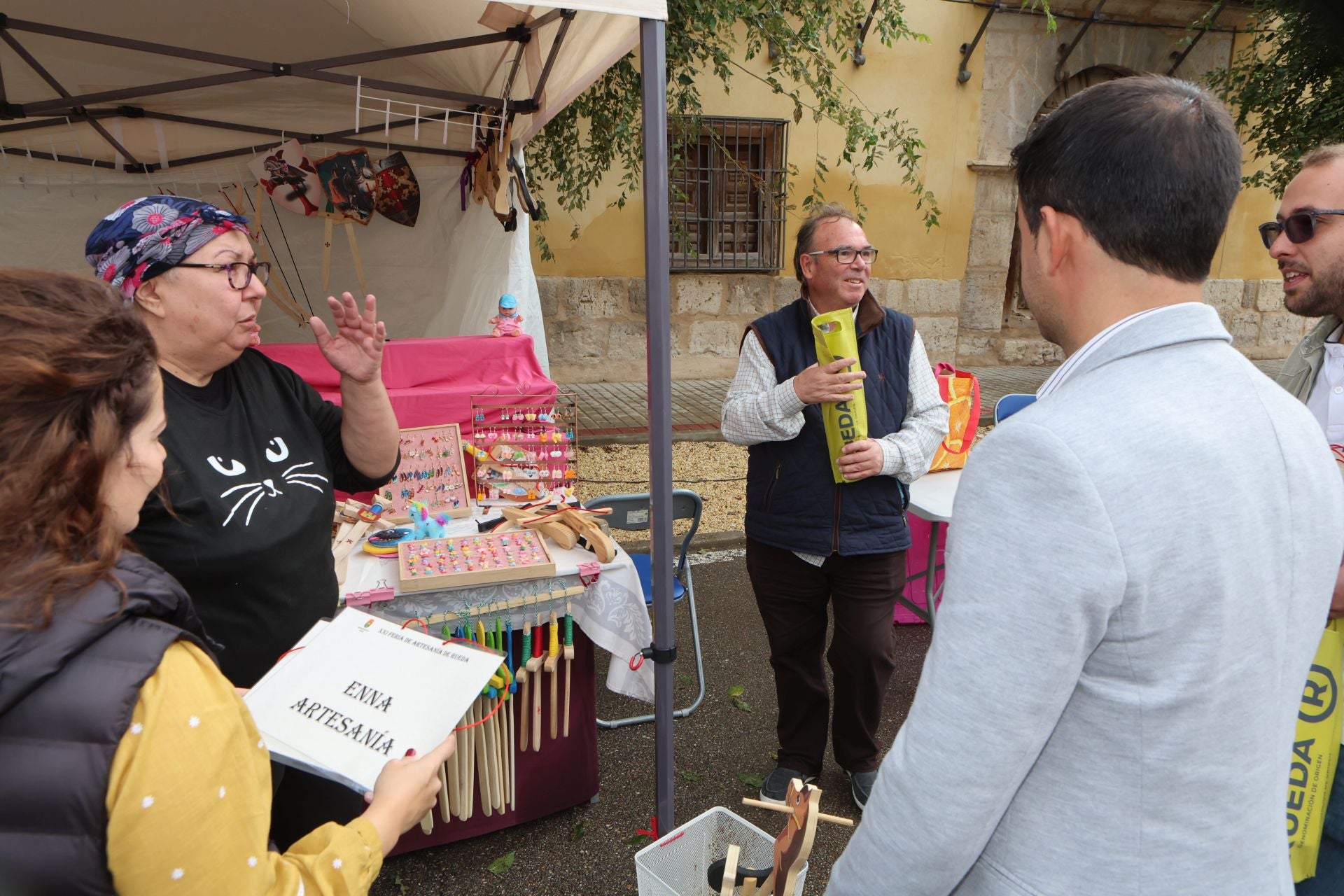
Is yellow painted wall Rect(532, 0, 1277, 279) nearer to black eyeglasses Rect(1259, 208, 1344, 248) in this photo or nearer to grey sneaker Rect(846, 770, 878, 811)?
grey sneaker Rect(846, 770, 878, 811)

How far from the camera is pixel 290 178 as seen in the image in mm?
4391

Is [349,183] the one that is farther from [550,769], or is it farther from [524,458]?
[550,769]

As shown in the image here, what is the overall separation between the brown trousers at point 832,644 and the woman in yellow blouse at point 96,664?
1829 mm

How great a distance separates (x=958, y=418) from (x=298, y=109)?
3740 millimetres

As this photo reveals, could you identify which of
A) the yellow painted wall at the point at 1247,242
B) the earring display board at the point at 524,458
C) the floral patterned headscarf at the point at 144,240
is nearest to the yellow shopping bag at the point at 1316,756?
the earring display board at the point at 524,458

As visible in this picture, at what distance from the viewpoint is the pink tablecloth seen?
3309mm

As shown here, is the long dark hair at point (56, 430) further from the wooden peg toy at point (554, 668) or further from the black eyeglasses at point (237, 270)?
the wooden peg toy at point (554, 668)

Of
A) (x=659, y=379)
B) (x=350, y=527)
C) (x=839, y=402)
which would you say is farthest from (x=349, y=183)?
(x=839, y=402)

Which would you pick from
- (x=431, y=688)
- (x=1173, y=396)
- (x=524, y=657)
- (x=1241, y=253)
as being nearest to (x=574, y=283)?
(x=524, y=657)

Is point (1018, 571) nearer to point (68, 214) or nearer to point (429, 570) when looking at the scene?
point (429, 570)

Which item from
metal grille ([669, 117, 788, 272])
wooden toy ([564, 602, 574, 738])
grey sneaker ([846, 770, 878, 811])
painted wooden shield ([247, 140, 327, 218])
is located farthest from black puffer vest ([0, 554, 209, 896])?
metal grille ([669, 117, 788, 272])

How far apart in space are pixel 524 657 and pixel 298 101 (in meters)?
3.43

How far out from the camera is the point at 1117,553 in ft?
2.56

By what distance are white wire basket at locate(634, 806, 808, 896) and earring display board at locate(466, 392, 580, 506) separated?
1251 mm
